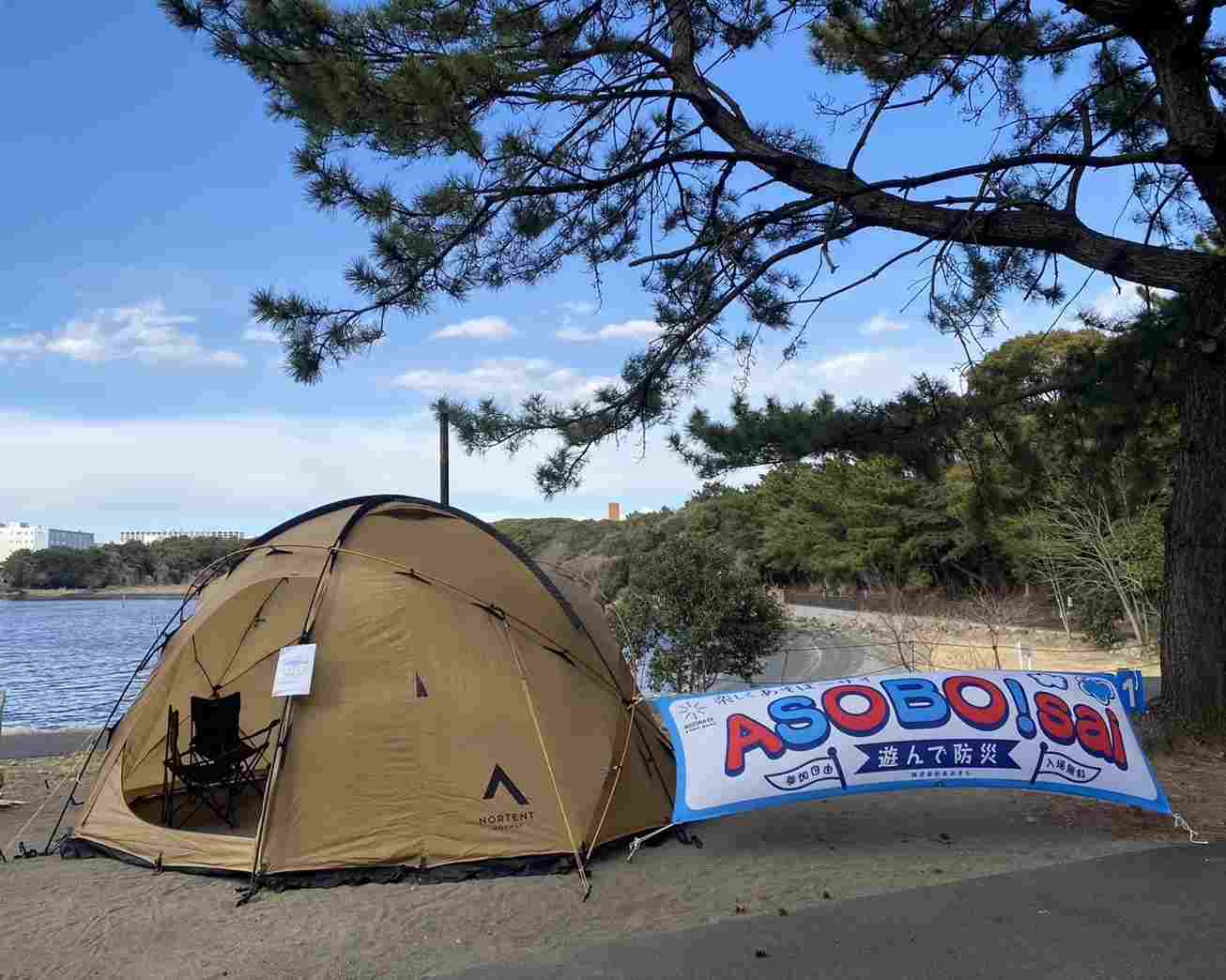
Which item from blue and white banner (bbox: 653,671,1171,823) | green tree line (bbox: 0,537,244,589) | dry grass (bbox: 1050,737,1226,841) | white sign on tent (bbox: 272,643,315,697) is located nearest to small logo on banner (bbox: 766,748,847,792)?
blue and white banner (bbox: 653,671,1171,823)

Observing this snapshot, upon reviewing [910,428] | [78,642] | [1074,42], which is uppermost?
[1074,42]

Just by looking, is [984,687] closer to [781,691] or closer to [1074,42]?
[781,691]

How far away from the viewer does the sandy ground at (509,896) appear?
15.2ft

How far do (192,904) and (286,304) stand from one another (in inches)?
171

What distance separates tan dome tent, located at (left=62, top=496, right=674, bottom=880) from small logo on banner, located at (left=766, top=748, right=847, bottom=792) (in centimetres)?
104

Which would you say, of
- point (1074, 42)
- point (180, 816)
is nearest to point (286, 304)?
point (180, 816)

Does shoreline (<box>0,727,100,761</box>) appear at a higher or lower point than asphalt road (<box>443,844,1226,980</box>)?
lower

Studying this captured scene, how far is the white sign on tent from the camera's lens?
5.94 meters

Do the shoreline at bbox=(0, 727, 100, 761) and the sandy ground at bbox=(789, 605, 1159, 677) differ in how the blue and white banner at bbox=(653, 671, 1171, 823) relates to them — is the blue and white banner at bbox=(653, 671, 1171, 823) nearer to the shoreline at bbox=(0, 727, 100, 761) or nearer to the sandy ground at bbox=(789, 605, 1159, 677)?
the shoreline at bbox=(0, 727, 100, 761)

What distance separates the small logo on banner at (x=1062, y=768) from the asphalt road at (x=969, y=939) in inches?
26.4

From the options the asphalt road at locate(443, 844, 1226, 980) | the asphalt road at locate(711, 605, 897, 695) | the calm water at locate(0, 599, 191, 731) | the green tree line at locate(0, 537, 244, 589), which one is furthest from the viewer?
the green tree line at locate(0, 537, 244, 589)

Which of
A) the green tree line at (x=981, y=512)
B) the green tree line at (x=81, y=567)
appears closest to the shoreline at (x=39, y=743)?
the green tree line at (x=981, y=512)

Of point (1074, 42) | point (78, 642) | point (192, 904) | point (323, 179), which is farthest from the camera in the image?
point (78, 642)

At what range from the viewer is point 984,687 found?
6.34 metres
